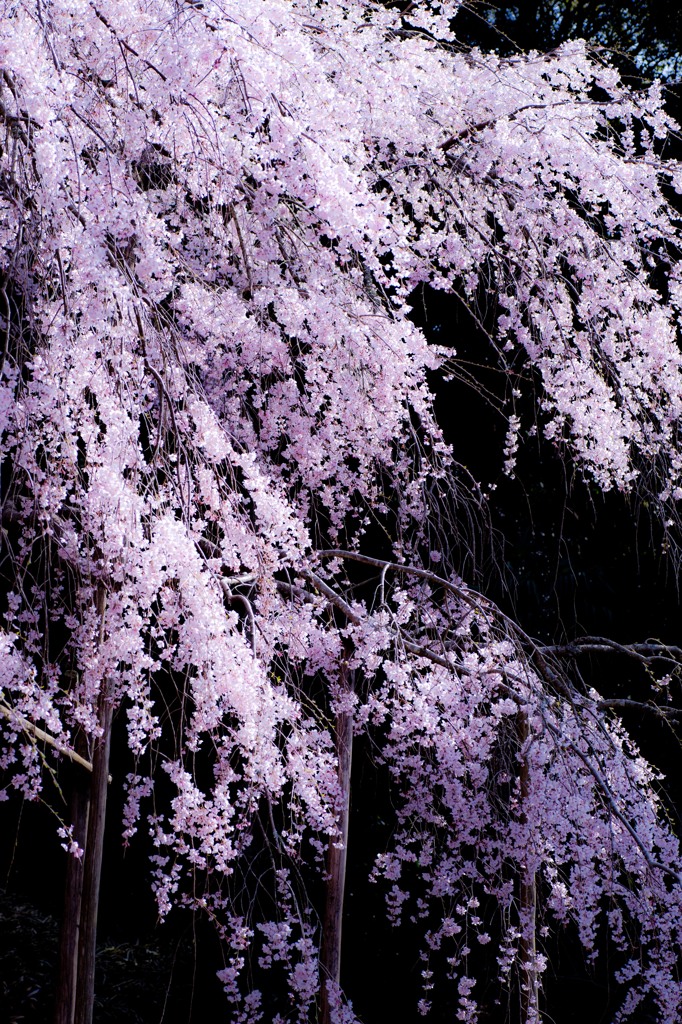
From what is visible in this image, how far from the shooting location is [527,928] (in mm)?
3199

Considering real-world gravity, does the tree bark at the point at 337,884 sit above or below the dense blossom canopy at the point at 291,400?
below

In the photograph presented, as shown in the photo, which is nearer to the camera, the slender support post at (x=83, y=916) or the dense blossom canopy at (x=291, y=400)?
the dense blossom canopy at (x=291, y=400)

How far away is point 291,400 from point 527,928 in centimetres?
174

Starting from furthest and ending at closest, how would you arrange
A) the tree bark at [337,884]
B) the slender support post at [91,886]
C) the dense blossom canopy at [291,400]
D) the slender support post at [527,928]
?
the tree bark at [337,884] < the slender support post at [91,886] < the slender support post at [527,928] < the dense blossom canopy at [291,400]

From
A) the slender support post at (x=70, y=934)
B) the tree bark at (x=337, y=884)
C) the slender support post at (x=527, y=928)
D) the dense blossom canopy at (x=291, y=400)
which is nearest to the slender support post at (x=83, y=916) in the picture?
the slender support post at (x=70, y=934)

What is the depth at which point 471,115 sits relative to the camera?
3.51 metres

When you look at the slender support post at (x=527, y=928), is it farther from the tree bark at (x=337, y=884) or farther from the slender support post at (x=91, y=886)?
the slender support post at (x=91, y=886)

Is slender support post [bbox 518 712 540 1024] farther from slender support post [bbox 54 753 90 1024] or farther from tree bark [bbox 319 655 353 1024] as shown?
slender support post [bbox 54 753 90 1024]

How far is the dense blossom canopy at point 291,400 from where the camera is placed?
2.22 m

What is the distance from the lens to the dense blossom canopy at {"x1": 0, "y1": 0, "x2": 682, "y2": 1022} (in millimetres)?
2219

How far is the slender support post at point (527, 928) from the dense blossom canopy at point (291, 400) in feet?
0.13

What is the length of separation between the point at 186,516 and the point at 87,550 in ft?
0.80

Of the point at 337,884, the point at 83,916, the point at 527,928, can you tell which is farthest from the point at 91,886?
the point at 527,928

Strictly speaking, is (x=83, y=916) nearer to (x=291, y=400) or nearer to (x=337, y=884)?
(x=337, y=884)
